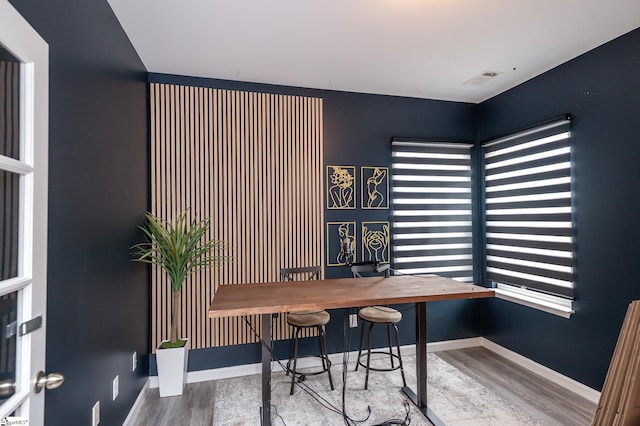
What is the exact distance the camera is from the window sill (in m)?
2.93

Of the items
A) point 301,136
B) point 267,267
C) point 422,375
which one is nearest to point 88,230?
point 267,267

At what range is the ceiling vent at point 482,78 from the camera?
320 centimetres

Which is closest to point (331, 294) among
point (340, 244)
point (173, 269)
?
point (340, 244)

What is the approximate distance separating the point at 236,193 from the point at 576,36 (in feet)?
10.4

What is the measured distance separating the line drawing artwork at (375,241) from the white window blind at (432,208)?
117mm

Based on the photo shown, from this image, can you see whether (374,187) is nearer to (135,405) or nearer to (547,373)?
(547,373)

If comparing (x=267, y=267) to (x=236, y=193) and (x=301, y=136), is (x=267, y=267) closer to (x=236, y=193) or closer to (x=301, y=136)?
(x=236, y=193)

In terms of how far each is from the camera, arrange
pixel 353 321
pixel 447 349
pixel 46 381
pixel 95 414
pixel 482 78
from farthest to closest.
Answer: pixel 447 349, pixel 353 321, pixel 482 78, pixel 95 414, pixel 46 381

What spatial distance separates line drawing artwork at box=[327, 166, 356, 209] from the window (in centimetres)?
165

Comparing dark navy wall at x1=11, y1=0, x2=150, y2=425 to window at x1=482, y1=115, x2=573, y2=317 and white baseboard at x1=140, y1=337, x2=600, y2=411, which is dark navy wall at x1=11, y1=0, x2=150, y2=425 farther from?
window at x1=482, y1=115, x2=573, y2=317

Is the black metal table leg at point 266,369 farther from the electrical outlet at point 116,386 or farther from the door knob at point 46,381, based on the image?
the door knob at point 46,381

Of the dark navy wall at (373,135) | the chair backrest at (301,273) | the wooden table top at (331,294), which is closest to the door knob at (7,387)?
the wooden table top at (331,294)

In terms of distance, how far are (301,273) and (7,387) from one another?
8.00 feet

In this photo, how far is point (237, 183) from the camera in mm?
3287
